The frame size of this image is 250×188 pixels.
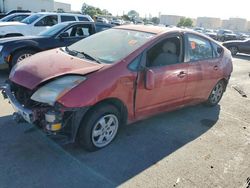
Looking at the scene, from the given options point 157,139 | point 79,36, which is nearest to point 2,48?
point 79,36

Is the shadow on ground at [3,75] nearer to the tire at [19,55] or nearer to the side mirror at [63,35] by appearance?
the tire at [19,55]

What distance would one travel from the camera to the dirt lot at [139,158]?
10.2 ft

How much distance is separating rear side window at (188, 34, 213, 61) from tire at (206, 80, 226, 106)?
830 millimetres

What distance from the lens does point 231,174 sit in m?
3.52

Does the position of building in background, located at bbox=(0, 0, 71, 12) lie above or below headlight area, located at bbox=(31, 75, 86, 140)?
above

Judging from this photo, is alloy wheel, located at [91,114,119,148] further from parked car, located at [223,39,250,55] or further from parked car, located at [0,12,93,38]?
parked car, located at [223,39,250,55]

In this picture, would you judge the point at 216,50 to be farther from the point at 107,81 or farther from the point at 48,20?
the point at 48,20

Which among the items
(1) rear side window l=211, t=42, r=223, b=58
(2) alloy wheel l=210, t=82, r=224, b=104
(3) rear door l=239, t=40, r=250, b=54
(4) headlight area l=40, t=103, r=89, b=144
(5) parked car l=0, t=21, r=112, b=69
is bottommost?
(3) rear door l=239, t=40, r=250, b=54

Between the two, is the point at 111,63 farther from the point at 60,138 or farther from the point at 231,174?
the point at 231,174

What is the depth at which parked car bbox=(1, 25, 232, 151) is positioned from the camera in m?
3.25

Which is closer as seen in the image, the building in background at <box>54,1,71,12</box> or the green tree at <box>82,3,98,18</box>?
the building in background at <box>54,1,71,12</box>

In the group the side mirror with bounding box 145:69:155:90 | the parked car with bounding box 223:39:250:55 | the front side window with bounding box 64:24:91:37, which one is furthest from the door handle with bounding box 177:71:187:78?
the parked car with bounding box 223:39:250:55

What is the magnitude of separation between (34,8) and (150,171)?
46.0 meters

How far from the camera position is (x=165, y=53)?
4289mm
